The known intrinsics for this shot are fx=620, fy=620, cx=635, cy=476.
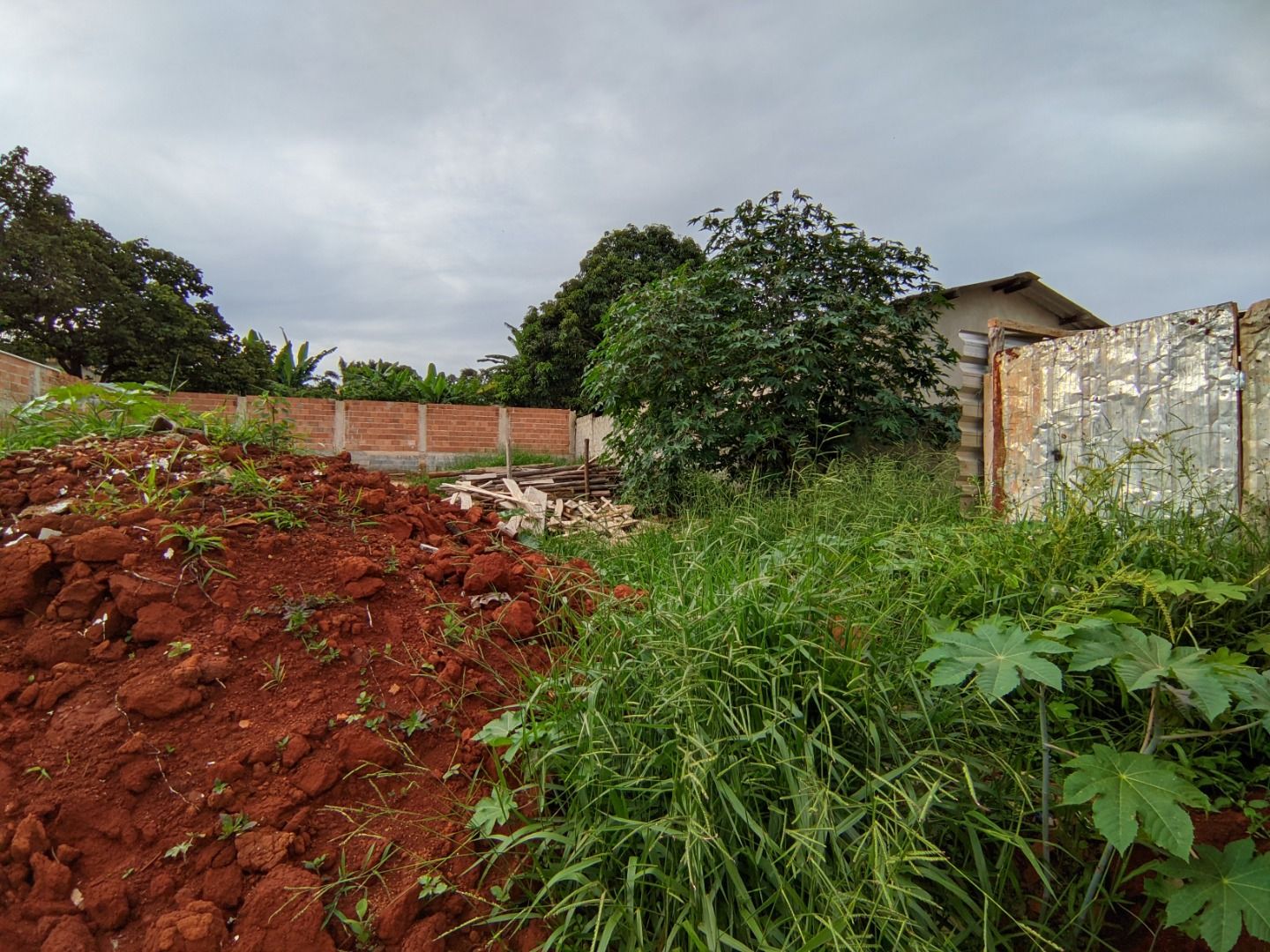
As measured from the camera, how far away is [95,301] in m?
16.3

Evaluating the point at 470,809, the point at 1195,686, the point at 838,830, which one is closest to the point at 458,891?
the point at 470,809

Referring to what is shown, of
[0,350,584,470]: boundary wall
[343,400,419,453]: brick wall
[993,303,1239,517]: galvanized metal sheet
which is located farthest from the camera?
[343,400,419,453]: brick wall

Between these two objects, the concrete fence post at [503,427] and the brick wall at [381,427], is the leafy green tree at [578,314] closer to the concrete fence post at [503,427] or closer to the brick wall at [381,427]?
the concrete fence post at [503,427]

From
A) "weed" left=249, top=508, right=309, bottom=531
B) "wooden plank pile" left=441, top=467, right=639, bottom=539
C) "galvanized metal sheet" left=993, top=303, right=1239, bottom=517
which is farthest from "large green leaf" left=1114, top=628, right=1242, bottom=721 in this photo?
"wooden plank pile" left=441, top=467, right=639, bottom=539

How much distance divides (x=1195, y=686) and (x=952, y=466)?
3.56 meters

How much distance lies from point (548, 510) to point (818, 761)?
4.99 meters

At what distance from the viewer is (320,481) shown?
282 centimetres

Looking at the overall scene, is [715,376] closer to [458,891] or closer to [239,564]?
[239,564]

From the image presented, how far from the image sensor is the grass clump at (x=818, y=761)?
1188mm

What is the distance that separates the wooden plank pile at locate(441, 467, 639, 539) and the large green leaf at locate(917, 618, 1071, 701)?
2838 mm

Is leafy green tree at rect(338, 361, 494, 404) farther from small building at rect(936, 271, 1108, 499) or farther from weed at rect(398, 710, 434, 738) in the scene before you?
weed at rect(398, 710, 434, 738)

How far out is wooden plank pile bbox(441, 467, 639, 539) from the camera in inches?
177

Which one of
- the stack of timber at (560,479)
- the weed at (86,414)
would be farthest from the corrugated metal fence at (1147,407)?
the stack of timber at (560,479)

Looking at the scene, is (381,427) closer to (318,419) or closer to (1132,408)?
(318,419)
